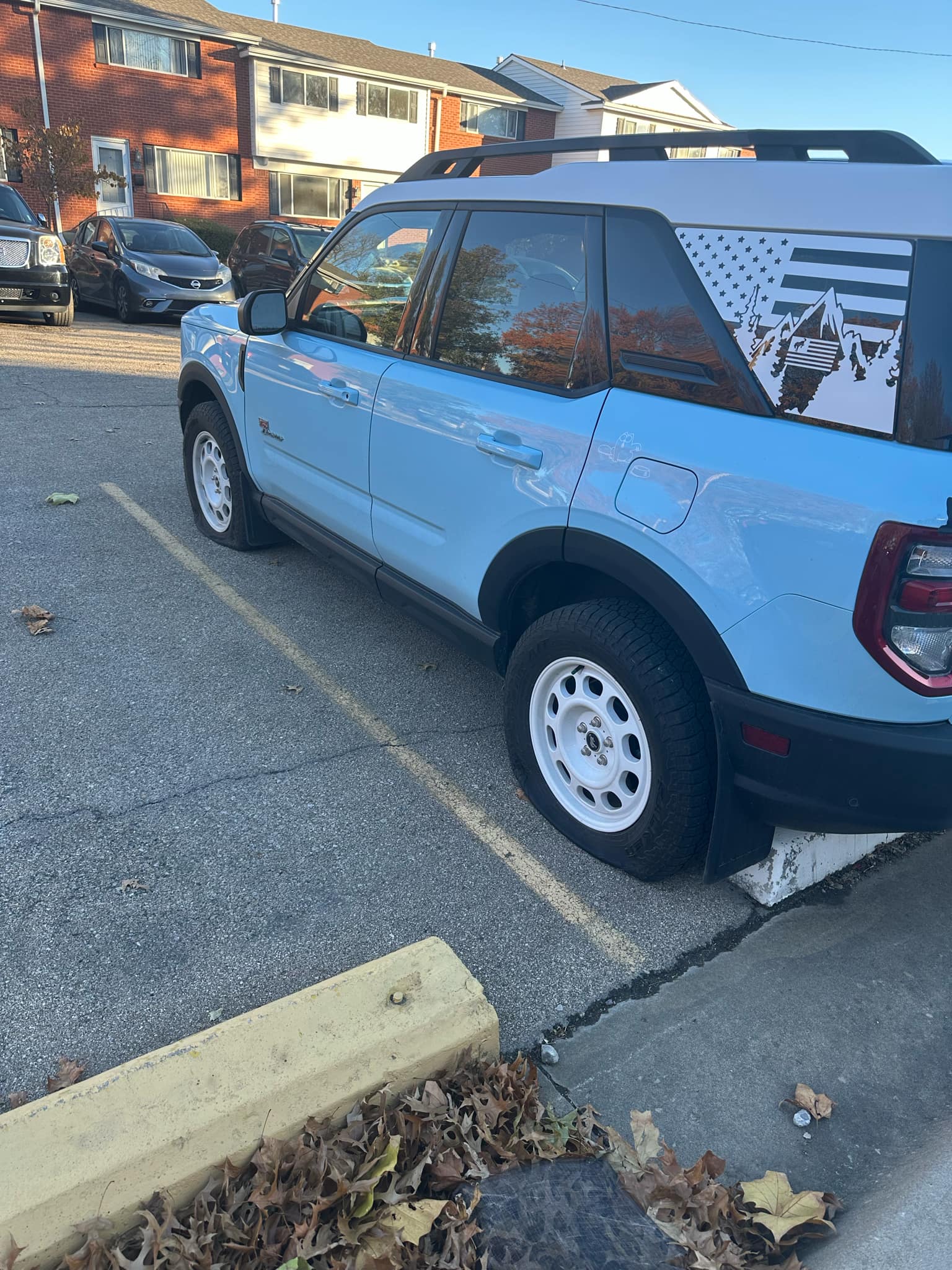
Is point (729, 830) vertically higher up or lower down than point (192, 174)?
lower down

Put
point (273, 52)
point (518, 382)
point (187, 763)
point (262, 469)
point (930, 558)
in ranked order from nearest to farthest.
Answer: point (930, 558) < point (518, 382) < point (187, 763) < point (262, 469) < point (273, 52)

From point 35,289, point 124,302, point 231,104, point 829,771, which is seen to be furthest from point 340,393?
point 231,104

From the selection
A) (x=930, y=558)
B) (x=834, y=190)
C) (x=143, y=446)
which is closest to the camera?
(x=930, y=558)

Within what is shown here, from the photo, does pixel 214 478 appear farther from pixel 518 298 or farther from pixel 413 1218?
pixel 413 1218

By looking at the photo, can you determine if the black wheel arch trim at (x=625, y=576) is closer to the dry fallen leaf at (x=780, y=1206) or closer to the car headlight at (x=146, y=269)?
the dry fallen leaf at (x=780, y=1206)

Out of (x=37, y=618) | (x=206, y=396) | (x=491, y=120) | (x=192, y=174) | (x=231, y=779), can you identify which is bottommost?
(x=231, y=779)

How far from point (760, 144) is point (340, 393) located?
1.90 m

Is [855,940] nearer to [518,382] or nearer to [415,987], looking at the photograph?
Answer: [415,987]

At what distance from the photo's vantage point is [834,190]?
223cm

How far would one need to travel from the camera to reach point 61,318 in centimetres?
1348

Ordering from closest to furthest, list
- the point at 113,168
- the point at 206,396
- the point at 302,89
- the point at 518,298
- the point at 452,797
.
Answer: the point at 518,298 < the point at 452,797 < the point at 206,396 < the point at 113,168 < the point at 302,89

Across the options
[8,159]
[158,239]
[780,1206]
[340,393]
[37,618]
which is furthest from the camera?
[8,159]

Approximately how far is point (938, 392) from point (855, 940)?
1.64 metres

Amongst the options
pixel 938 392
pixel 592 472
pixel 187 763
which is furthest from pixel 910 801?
pixel 187 763
